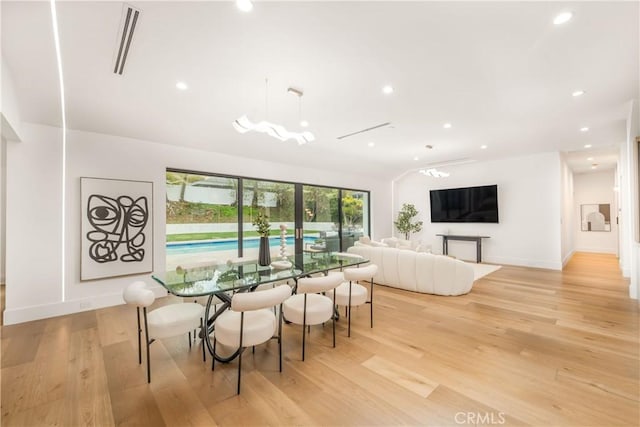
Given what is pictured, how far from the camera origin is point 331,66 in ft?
8.62

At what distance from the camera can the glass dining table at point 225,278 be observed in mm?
2292

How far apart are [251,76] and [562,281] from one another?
6.62m

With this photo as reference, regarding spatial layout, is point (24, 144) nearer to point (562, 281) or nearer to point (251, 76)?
point (251, 76)

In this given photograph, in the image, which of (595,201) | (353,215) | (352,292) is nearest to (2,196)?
(352,292)

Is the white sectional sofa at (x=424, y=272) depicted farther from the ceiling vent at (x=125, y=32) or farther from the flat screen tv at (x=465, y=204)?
the ceiling vent at (x=125, y=32)

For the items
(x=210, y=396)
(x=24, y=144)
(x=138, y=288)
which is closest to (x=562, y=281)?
(x=210, y=396)

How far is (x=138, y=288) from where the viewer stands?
7.47 feet

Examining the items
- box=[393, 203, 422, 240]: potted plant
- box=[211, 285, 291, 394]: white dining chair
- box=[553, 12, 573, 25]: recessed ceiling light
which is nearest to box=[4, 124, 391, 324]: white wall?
box=[211, 285, 291, 394]: white dining chair

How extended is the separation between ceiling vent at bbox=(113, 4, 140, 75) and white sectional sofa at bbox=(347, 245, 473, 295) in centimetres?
451

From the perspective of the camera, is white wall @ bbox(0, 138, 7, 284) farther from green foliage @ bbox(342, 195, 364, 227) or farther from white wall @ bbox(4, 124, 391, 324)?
green foliage @ bbox(342, 195, 364, 227)

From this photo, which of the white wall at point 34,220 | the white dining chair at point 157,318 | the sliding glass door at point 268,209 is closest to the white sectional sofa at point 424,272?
the sliding glass door at point 268,209

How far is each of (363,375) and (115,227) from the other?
424cm

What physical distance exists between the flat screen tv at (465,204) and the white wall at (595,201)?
447cm

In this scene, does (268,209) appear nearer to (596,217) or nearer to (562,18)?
(562,18)
